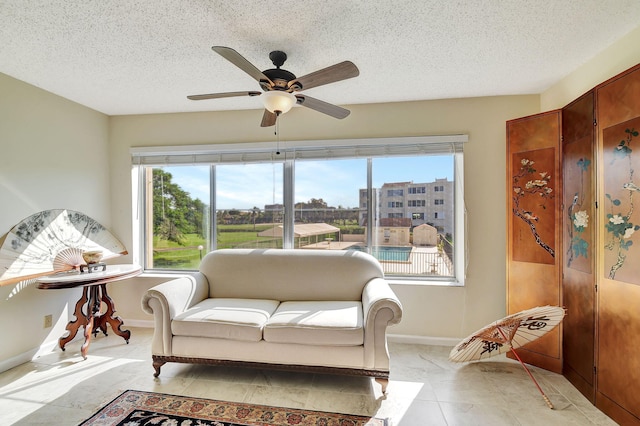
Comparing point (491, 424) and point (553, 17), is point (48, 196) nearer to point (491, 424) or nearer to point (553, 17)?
point (491, 424)

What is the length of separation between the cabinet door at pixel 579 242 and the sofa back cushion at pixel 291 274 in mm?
1444

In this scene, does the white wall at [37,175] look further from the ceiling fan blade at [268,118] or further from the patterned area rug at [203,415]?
the ceiling fan blade at [268,118]

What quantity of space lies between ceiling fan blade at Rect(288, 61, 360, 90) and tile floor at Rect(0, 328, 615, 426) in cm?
210

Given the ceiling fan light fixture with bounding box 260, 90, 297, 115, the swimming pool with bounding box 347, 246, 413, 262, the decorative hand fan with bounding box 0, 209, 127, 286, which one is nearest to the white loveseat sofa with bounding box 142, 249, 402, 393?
the swimming pool with bounding box 347, 246, 413, 262

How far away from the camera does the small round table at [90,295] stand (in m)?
2.38

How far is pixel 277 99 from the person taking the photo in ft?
6.02

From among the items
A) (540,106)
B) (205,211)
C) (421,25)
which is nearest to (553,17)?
(421,25)

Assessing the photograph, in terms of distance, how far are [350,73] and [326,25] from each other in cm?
42

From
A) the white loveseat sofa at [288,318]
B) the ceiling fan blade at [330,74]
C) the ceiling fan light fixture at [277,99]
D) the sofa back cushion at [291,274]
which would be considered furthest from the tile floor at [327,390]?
the ceiling fan blade at [330,74]

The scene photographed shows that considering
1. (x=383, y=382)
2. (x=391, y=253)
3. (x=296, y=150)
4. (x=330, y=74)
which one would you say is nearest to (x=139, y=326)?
(x=296, y=150)

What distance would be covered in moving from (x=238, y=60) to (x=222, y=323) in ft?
5.78

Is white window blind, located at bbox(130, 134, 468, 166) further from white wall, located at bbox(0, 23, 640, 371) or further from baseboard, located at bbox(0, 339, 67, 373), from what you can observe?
baseboard, located at bbox(0, 339, 67, 373)

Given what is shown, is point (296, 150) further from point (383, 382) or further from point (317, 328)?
point (383, 382)

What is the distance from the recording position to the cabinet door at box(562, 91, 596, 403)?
1963 millimetres
